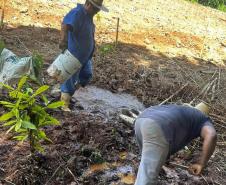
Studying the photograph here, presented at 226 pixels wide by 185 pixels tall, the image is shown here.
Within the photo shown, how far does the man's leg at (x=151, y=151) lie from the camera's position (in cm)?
324

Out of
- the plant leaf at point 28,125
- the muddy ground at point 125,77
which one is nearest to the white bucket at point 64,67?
the muddy ground at point 125,77

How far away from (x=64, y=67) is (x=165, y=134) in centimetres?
187

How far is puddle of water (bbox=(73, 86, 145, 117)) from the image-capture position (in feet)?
18.3

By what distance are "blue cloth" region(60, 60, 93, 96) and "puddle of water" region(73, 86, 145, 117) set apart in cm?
30

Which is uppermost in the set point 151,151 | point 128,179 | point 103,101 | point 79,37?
point 79,37

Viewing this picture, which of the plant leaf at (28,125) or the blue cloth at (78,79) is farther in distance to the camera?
the blue cloth at (78,79)

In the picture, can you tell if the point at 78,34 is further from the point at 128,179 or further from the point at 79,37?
the point at 128,179

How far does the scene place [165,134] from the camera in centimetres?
326

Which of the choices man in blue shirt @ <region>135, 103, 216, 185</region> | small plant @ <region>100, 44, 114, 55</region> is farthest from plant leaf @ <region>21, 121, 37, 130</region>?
small plant @ <region>100, 44, 114, 55</region>

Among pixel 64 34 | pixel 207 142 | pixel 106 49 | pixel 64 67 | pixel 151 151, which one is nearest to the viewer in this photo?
pixel 151 151

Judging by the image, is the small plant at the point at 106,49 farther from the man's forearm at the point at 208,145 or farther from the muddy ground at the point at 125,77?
the man's forearm at the point at 208,145

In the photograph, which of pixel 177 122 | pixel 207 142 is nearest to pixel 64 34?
pixel 177 122

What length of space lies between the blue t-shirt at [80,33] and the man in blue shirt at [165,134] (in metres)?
1.81

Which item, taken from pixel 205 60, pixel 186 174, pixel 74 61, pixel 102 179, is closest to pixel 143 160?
pixel 102 179
